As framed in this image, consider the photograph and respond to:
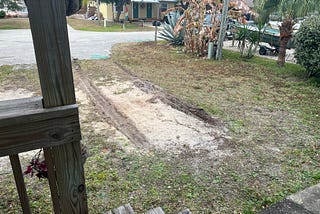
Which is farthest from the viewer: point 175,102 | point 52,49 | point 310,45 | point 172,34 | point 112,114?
point 172,34

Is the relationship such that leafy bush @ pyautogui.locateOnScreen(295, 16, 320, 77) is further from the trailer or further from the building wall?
the building wall

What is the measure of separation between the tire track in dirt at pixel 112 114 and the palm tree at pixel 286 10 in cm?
552

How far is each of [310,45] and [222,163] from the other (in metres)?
4.76

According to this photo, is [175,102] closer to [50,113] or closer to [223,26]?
[50,113]

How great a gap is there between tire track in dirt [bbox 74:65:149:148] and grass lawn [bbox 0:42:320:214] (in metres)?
0.17

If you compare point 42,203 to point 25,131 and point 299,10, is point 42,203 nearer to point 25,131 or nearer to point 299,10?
point 25,131

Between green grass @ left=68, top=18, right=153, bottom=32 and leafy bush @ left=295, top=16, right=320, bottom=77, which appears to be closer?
leafy bush @ left=295, top=16, right=320, bottom=77

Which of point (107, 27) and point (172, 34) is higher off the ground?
point (172, 34)

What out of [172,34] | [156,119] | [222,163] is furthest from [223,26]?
[222,163]

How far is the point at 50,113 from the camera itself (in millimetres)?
885

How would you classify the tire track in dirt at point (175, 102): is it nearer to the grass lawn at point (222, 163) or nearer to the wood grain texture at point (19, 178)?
the grass lawn at point (222, 163)

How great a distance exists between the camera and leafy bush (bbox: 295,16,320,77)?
5.85 meters

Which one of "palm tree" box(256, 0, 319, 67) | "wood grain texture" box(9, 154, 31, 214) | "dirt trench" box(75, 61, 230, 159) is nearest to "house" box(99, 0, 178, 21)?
"palm tree" box(256, 0, 319, 67)

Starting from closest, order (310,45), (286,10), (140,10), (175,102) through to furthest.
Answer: (175,102) < (310,45) < (286,10) < (140,10)
